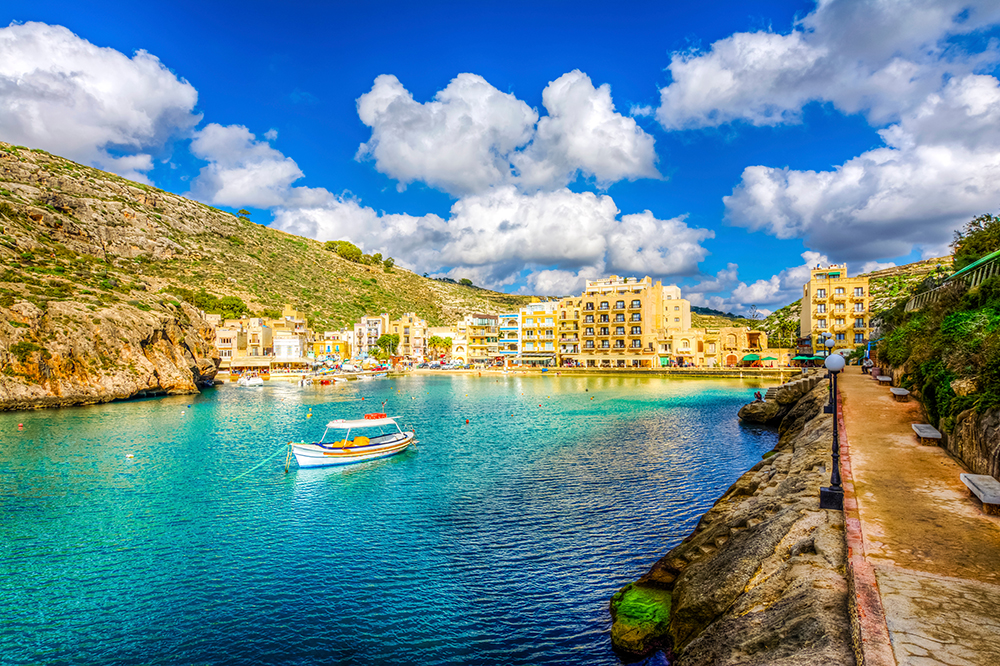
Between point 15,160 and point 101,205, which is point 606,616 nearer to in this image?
point 101,205

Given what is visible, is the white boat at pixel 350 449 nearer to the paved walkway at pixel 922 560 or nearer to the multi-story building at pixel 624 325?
the paved walkway at pixel 922 560

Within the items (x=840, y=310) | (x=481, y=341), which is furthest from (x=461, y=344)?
(x=840, y=310)

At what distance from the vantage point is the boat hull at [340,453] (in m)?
29.0

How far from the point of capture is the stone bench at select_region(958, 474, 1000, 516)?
30.7 feet

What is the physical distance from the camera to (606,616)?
12.8 m

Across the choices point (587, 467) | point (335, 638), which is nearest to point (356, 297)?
point (587, 467)

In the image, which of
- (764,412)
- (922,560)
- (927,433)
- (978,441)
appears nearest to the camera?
(922,560)

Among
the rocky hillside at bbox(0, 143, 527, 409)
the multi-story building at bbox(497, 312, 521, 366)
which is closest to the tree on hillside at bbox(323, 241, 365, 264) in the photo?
the rocky hillside at bbox(0, 143, 527, 409)

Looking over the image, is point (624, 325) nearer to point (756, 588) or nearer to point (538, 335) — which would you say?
point (538, 335)

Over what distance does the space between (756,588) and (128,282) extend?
10342 centimetres

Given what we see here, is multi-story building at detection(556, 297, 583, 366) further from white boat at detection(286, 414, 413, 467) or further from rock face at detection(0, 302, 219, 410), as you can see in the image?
white boat at detection(286, 414, 413, 467)

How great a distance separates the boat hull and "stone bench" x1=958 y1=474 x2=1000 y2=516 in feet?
91.3

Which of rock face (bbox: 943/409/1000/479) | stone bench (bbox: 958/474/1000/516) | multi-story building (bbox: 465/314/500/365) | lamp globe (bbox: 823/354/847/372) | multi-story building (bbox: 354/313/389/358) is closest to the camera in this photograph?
stone bench (bbox: 958/474/1000/516)

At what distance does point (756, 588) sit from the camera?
892cm
